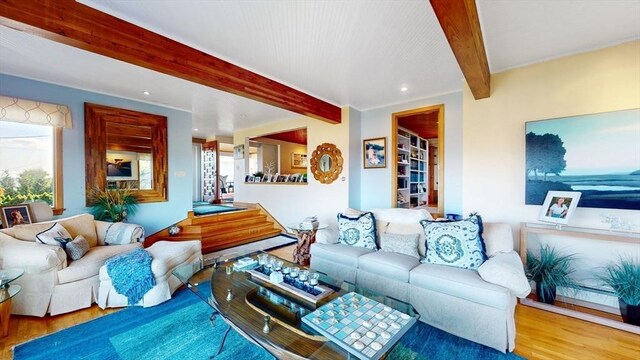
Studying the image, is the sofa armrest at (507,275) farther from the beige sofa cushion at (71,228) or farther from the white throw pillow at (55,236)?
the beige sofa cushion at (71,228)

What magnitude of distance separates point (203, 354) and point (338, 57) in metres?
2.86

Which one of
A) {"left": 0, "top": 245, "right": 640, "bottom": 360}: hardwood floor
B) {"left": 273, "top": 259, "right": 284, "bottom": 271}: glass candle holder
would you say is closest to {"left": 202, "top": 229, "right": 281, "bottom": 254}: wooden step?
{"left": 0, "top": 245, "right": 640, "bottom": 360}: hardwood floor

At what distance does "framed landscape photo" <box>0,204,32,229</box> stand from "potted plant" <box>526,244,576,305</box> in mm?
5589

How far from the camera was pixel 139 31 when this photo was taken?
2.08 metres

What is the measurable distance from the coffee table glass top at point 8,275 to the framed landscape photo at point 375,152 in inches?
172

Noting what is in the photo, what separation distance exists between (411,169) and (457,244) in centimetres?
380

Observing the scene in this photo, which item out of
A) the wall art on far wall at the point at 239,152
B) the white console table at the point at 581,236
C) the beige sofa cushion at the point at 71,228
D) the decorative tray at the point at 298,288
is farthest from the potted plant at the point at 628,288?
the wall art on far wall at the point at 239,152

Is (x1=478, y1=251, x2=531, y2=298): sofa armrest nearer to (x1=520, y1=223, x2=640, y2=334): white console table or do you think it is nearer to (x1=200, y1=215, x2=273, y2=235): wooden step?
(x1=520, y1=223, x2=640, y2=334): white console table

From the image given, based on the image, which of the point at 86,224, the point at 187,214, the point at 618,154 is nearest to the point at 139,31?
the point at 86,224

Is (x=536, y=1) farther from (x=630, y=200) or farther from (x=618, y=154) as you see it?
(x=630, y=200)

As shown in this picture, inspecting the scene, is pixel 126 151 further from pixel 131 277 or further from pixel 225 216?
pixel 131 277

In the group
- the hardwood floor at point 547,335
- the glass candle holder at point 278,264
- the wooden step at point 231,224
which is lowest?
the hardwood floor at point 547,335

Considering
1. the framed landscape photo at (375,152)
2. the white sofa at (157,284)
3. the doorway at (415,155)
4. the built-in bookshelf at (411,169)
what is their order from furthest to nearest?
the built-in bookshelf at (411,169), the framed landscape photo at (375,152), the doorway at (415,155), the white sofa at (157,284)

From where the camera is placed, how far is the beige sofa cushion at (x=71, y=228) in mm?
2592
